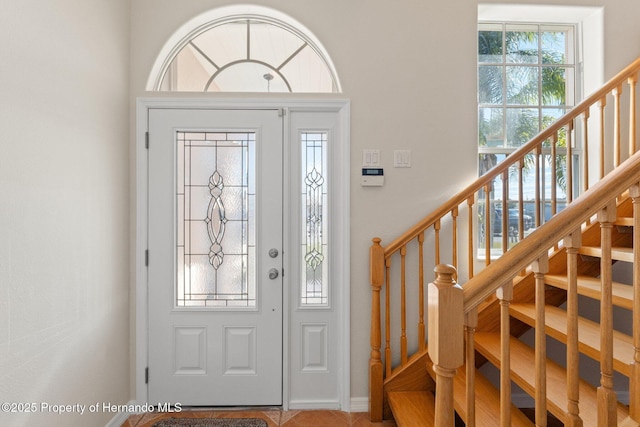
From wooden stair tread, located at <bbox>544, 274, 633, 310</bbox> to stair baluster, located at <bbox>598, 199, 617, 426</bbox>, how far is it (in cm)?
43

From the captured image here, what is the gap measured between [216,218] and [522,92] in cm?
230

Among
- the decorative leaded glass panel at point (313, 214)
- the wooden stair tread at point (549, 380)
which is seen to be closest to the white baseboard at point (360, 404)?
the decorative leaded glass panel at point (313, 214)

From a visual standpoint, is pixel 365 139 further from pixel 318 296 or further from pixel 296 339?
pixel 296 339

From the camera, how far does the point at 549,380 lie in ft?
5.17

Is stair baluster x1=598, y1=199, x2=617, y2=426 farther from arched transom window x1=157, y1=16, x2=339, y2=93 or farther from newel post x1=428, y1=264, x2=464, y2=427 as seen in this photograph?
arched transom window x1=157, y1=16, x2=339, y2=93

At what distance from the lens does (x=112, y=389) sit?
85.4 inches

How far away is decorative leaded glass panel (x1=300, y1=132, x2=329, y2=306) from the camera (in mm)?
2420

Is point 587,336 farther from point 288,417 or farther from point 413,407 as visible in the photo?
point 288,417

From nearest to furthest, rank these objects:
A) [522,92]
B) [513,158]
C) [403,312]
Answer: [513,158], [403,312], [522,92]

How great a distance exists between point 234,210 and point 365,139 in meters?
0.97

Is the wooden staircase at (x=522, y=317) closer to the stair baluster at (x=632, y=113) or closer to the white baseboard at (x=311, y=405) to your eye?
the stair baluster at (x=632, y=113)

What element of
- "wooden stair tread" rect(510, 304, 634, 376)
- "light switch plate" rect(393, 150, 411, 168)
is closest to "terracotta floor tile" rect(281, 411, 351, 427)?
"wooden stair tread" rect(510, 304, 634, 376)

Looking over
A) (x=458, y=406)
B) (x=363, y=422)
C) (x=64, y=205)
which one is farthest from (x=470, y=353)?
(x=64, y=205)

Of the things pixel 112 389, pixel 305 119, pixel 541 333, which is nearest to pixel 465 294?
pixel 541 333
